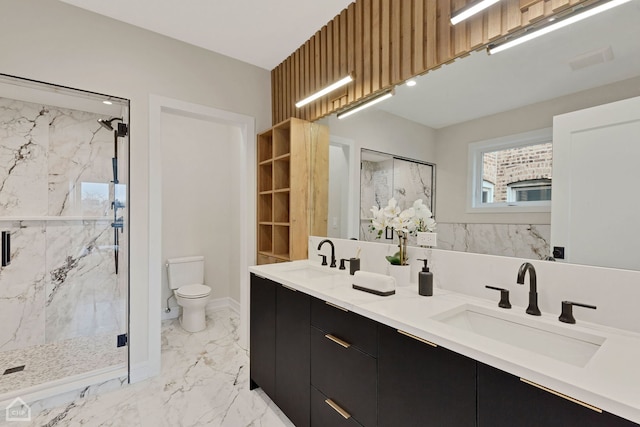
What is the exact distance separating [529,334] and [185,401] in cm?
217

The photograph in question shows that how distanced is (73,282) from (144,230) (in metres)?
1.13

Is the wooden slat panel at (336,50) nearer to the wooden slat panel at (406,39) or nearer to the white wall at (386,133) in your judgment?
the white wall at (386,133)

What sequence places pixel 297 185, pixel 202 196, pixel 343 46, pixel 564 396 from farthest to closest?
pixel 202 196, pixel 297 185, pixel 343 46, pixel 564 396

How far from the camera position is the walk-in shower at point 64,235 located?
2.31 m

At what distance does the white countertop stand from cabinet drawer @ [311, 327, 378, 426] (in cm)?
21

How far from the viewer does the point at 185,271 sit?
11.4ft

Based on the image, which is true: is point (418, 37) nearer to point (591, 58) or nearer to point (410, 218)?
point (591, 58)

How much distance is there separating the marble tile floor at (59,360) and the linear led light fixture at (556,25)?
323 centimetres

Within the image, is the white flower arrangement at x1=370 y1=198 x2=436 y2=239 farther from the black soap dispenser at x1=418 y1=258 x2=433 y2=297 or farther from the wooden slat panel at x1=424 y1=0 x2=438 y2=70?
the wooden slat panel at x1=424 y1=0 x2=438 y2=70

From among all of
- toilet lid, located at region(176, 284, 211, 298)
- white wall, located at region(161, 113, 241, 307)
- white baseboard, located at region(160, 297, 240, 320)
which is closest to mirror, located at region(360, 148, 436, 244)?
toilet lid, located at region(176, 284, 211, 298)

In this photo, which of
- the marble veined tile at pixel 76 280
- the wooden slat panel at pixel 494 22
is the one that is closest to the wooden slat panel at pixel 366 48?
the wooden slat panel at pixel 494 22

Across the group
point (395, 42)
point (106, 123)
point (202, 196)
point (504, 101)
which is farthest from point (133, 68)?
point (504, 101)

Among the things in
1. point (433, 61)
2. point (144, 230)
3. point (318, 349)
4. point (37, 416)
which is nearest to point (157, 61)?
point (144, 230)

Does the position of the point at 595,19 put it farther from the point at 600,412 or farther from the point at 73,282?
the point at 73,282
